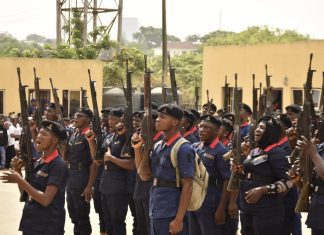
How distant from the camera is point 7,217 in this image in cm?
1415

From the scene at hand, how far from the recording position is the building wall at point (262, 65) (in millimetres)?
24188

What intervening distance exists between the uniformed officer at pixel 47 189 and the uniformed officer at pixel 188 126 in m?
2.83

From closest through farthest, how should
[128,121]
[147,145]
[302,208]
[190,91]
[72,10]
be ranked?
[302,208] < [147,145] < [128,121] < [72,10] < [190,91]

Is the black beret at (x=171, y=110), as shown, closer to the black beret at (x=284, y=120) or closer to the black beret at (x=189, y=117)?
the black beret at (x=284, y=120)

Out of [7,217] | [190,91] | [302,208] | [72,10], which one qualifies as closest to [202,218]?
[302,208]

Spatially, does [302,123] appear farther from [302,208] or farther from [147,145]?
[147,145]

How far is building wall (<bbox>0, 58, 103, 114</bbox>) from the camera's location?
1163 inches

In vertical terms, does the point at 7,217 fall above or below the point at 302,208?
below

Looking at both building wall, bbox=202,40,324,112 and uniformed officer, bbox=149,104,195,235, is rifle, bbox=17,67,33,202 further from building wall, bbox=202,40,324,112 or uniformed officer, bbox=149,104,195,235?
building wall, bbox=202,40,324,112

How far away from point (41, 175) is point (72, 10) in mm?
35110

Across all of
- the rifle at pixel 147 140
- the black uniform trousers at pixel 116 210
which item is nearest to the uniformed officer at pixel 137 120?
the black uniform trousers at pixel 116 210

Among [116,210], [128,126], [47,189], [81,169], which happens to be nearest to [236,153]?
[128,126]

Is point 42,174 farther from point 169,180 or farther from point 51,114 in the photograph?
point 51,114

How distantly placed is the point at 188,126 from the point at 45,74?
67.3ft
